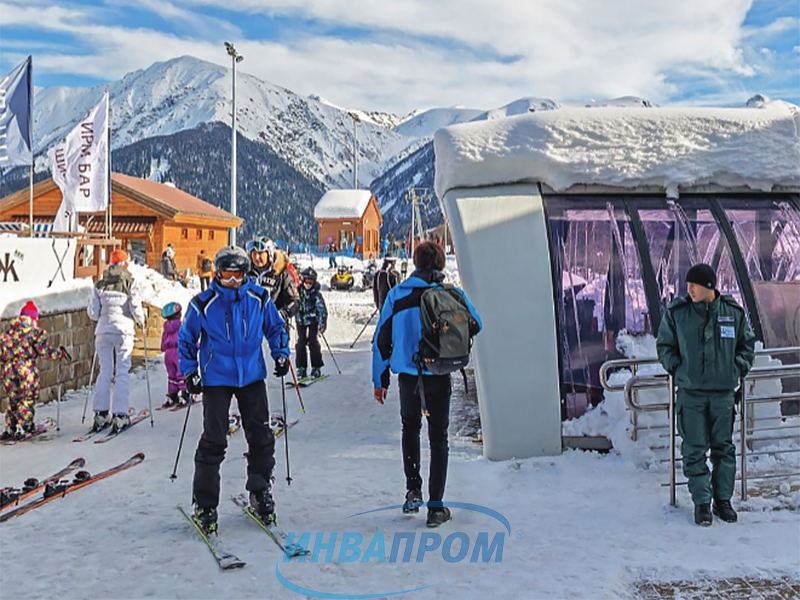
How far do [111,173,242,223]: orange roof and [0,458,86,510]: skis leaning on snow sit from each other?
82.8 ft

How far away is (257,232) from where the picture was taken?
9506 centimetres

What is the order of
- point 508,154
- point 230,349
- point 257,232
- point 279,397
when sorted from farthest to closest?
1. point 257,232
2. point 279,397
3. point 508,154
4. point 230,349

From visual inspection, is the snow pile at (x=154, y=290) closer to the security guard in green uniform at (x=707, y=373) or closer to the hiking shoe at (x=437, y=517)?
the hiking shoe at (x=437, y=517)

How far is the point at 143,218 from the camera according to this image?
29734 millimetres

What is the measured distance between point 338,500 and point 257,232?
305 ft

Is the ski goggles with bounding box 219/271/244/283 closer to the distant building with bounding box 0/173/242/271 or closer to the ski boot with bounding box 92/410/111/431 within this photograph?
the ski boot with bounding box 92/410/111/431

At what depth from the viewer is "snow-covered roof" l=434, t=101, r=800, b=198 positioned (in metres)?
6.67

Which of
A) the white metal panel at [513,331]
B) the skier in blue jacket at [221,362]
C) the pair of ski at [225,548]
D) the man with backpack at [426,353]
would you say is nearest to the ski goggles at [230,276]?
the skier in blue jacket at [221,362]

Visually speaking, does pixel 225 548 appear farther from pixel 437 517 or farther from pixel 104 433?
pixel 104 433

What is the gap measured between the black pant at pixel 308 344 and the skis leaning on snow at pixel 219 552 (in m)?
5.45

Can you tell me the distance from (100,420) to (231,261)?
12.7 feet

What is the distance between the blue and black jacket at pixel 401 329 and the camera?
436 centimetres

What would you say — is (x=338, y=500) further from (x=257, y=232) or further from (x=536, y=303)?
(x=257, y=232)

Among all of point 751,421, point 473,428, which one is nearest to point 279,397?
point 473,428
